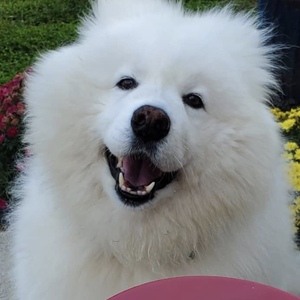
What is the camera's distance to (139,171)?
2818 mm

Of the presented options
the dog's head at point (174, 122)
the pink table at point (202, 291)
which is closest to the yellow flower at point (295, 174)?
the dog's head at point (174, 122)

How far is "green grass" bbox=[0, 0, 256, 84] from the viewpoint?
25.0 ft

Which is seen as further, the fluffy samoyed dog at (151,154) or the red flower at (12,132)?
the red flower at (12,132)

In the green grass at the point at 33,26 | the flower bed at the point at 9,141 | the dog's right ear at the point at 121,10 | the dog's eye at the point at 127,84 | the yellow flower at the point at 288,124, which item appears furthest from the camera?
the green grass at the point at 33,26

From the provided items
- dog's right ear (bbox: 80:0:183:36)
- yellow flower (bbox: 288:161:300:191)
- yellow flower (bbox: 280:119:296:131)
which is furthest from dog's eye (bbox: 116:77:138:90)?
yellow flower (bbox: 280:119:296:131)

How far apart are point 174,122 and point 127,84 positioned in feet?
0.91

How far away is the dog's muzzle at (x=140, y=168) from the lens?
8.68 feet

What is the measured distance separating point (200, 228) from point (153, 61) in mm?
666

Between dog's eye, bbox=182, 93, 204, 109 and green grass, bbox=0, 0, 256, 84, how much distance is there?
14.4 ft

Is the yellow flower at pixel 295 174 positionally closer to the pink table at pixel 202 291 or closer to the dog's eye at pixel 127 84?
the dog's eye at pixel 127 84

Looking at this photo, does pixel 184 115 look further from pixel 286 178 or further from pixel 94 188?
pixel 286 178

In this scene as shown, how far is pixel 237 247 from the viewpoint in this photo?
3.02 meters

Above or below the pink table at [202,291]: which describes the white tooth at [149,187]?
below

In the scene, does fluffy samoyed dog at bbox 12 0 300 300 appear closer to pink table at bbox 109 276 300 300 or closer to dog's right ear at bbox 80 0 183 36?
dog's right ear at bbox 80 0 183 36
